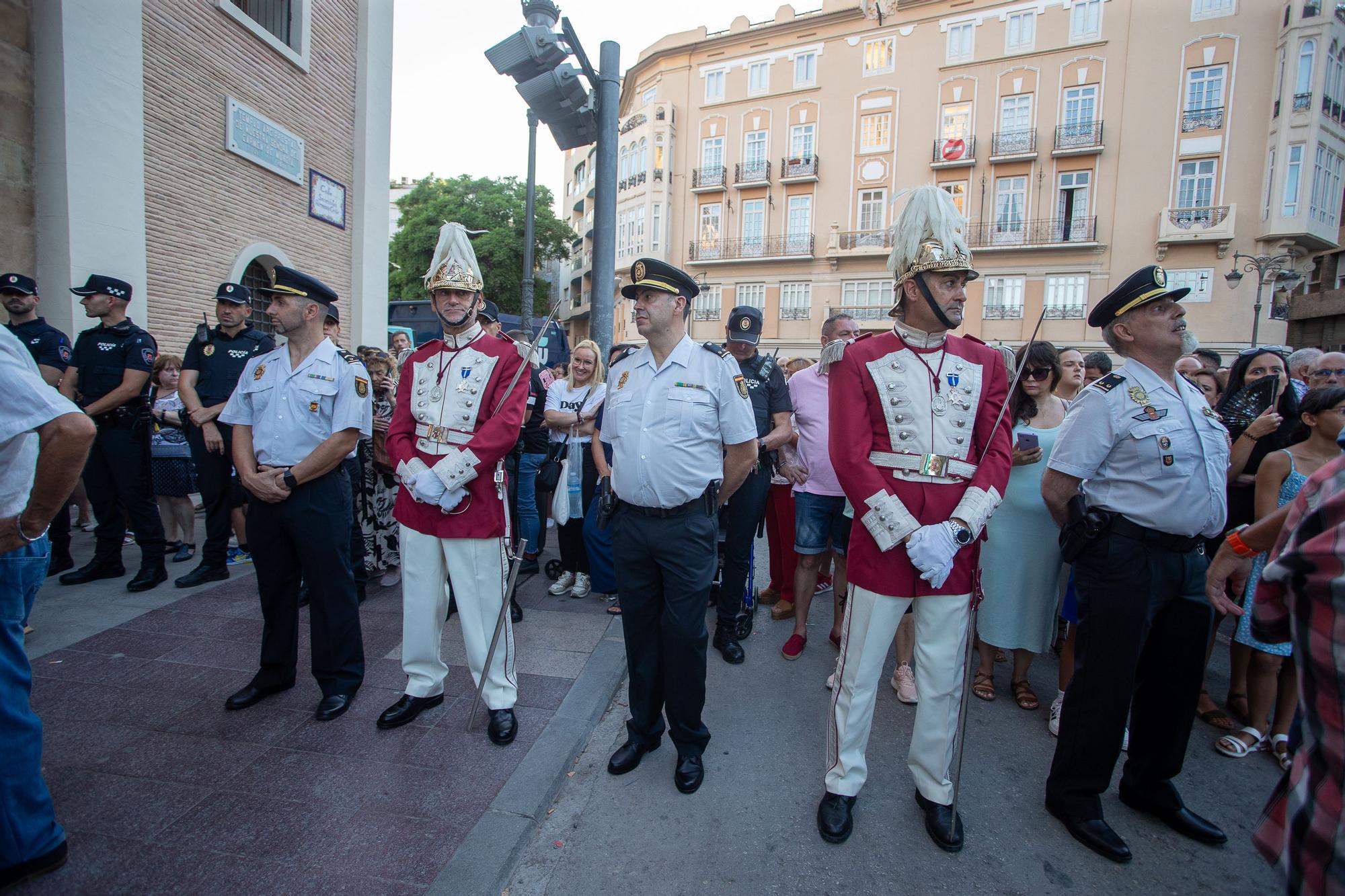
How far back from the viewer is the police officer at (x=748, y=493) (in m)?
4.68

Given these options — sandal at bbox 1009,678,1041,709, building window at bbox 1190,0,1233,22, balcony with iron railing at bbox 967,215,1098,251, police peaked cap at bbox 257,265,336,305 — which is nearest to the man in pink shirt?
sandal at bbox 1009,678,1041,709

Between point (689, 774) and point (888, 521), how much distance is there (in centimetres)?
150

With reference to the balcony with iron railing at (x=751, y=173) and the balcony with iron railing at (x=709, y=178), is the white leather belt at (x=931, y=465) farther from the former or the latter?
the balcony with iron railing at (x=709, y=178)

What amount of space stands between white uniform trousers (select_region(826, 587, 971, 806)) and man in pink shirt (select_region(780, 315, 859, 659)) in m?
1.75

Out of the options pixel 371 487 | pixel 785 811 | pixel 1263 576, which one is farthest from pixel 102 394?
pixel 1263 576

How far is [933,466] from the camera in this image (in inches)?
106

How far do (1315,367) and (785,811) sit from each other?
4.22m

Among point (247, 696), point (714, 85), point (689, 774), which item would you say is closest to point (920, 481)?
point (689, 774)

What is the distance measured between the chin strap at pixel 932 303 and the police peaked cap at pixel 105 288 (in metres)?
6.07

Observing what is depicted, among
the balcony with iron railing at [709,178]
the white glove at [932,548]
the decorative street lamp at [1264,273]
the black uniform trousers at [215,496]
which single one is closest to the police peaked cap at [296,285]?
the black uniform trousers at [215,496]

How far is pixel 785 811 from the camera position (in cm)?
292

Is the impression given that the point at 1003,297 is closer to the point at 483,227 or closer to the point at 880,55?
the point at 880,55

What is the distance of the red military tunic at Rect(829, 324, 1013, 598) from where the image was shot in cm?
269

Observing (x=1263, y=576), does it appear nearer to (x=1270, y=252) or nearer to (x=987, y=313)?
(x=987, y=313)
